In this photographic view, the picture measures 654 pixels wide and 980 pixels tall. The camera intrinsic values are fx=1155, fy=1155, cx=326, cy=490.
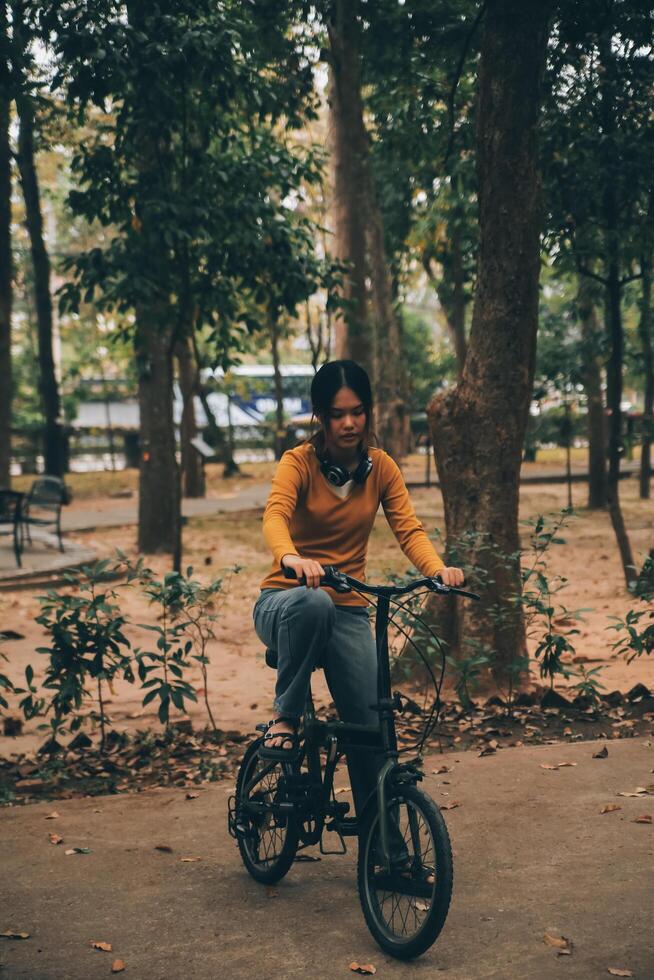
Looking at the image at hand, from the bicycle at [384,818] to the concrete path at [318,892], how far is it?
0.15 m

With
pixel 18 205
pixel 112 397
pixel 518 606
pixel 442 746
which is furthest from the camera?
pixel 112 397

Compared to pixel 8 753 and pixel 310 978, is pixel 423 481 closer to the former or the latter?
pixel 8 753

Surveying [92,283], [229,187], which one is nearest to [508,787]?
[92,283]

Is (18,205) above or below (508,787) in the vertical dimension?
above

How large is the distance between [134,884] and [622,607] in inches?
312

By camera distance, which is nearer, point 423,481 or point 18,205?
point 423,481

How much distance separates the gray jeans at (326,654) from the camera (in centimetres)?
388

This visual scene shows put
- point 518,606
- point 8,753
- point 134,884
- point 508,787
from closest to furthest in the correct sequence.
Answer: point 134,884 < point 508,787 < point 8,753 < point 518,606

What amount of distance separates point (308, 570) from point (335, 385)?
85cm

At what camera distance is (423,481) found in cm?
2661

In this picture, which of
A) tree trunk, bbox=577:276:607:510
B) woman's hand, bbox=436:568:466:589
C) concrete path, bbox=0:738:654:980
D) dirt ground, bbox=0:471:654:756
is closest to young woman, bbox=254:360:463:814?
woman's hand, bbox=436:568:466:589

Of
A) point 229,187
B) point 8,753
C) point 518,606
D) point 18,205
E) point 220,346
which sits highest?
point 18,205

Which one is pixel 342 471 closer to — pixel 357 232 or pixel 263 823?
pixel 263 823

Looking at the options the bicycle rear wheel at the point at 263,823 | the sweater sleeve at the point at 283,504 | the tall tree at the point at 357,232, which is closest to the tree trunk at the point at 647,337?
the tall tree at the point at 357,232
